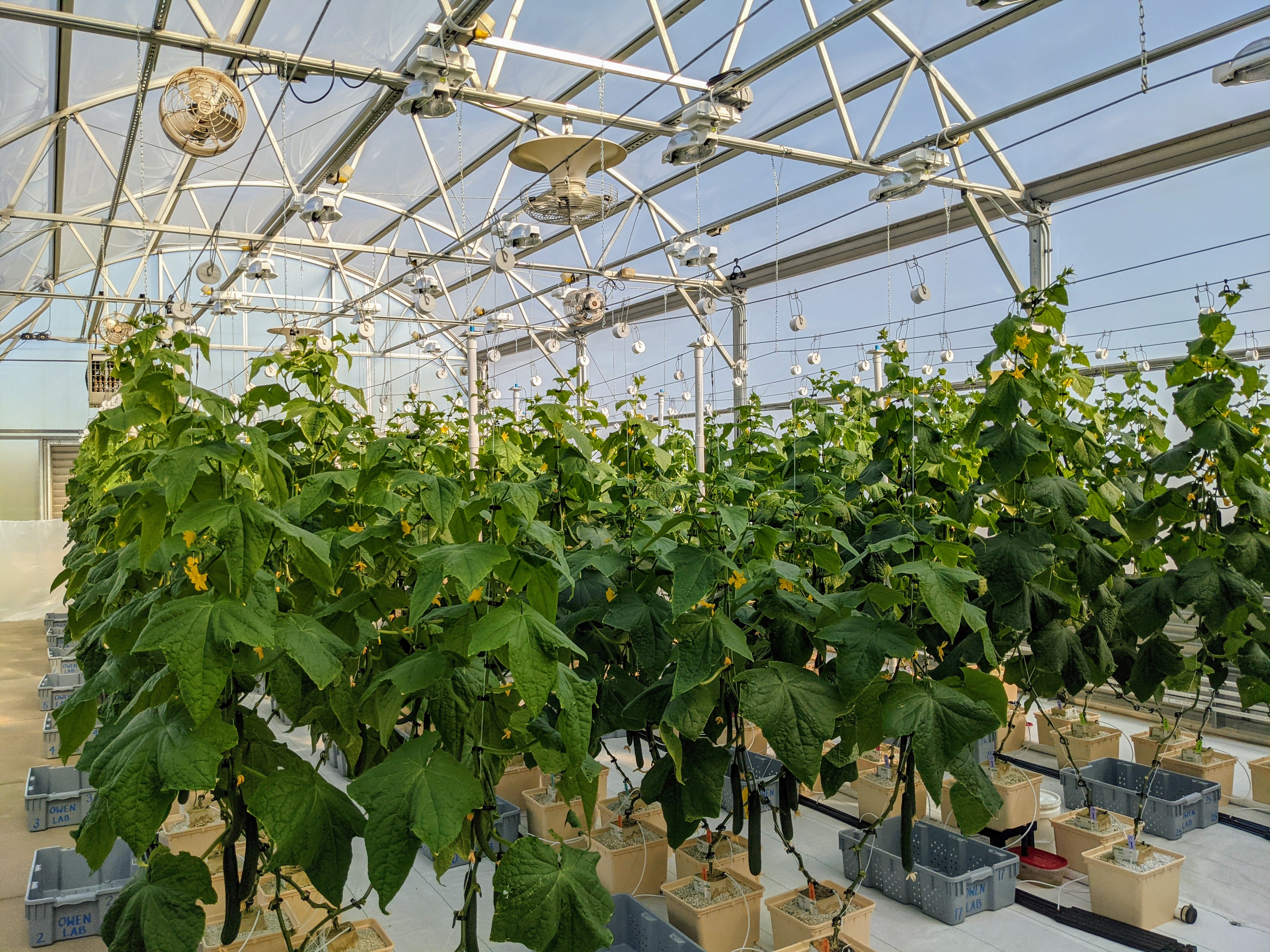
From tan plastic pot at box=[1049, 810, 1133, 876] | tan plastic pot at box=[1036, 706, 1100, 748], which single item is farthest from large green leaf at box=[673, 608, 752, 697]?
tan plastic pot at box=[1036, 706, 1100, 748]

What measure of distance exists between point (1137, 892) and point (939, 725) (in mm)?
2152

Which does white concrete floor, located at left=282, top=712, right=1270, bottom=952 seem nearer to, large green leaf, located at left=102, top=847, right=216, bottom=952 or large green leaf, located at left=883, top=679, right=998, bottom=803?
large green leaf, located at left=102, top=847, right=216, bottom=952

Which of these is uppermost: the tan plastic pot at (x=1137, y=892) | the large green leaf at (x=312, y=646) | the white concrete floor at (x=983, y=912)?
the large green leaf at (x=312, y=646)

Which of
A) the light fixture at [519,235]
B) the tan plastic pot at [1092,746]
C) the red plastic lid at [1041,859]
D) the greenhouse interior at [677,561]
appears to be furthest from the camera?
the light fixture at [519,235]

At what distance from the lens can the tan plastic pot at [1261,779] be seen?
4289mm

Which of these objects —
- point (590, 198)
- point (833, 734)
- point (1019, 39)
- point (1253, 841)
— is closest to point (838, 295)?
point (1019, 39)

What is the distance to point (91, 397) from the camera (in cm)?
744

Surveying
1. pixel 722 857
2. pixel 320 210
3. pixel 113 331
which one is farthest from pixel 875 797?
pixel 113 331

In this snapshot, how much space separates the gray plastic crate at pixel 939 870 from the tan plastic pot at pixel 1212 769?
4.84ft

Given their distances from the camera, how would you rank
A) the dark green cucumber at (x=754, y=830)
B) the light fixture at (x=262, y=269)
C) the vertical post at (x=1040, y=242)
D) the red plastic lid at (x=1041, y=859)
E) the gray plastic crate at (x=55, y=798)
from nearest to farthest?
the dark green cucumber at (x=754, y=830) → the red plastic lid at (x=1041, y=859) → the gray plastic crate at (x=55, y=798) → the light fixture at (x=262, y=269) → the vertical post at (x=1040, y=242)

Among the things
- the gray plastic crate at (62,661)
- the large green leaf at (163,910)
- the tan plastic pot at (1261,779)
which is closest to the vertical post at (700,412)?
the large green leaf at (163,910)

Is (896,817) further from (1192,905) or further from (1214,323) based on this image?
(1214,323)

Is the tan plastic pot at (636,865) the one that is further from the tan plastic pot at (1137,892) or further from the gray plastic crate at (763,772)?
the tan plastic pot at (1137,892)

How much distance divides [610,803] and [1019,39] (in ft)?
20.7
